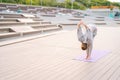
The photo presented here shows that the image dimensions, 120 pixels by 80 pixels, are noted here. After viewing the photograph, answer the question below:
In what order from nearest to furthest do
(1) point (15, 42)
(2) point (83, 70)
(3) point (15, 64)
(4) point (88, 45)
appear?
1. (2) point (83, 70)
2. (3) point (15, 64)
3. (4) point (88, 45)
4. (1) point (15, 42)

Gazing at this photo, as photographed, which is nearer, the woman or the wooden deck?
the wooden deck

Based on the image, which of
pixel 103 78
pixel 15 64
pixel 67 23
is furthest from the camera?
pixel 67 23

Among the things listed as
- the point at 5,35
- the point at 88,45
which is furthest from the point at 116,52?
the point at 5,35

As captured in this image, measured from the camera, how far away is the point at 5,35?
28.0 ft

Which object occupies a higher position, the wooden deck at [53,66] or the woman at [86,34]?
the woman at [86,34]

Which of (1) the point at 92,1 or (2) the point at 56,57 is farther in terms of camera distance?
(1) the point at 92,1

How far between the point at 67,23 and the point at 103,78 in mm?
14096

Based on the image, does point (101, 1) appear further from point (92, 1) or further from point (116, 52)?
point (116, 52)

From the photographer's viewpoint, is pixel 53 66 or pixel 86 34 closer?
pixel 53 66

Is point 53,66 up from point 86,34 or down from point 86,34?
down

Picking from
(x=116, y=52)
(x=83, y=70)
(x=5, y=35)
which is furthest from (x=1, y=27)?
(x=83, y=70)

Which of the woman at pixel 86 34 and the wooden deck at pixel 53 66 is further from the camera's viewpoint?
the woman at pixel 86 34

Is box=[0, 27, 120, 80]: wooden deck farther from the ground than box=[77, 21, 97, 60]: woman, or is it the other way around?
box=[77, 21, 97, 60]: woman

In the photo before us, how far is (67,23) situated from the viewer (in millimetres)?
18234
